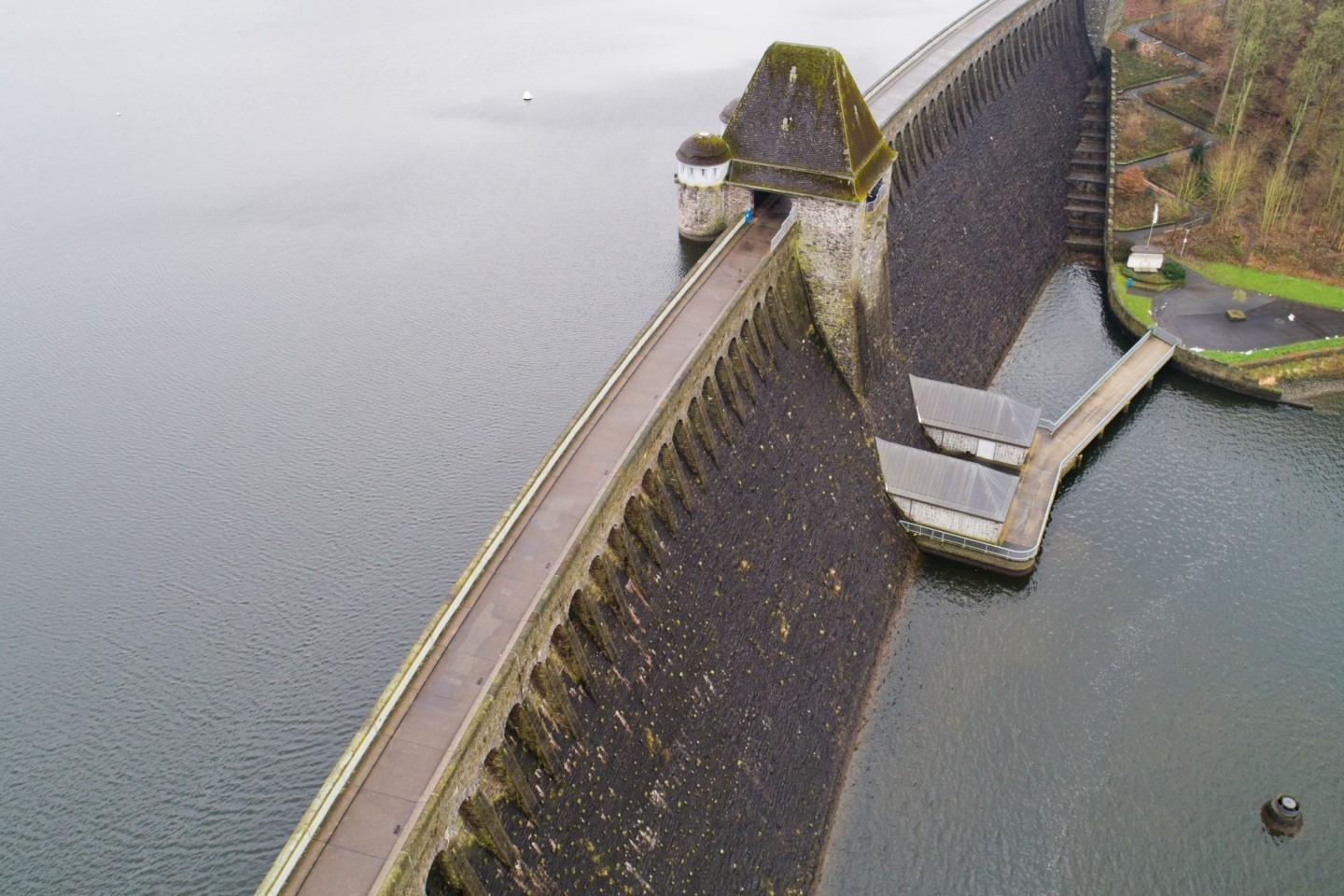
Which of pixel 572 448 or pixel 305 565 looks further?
pixel 305 565

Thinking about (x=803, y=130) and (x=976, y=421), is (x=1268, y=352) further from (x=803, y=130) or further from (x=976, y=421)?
(x=803, y=130)

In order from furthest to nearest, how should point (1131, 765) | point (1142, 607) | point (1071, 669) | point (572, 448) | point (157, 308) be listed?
point (157, 308), point (1142, 607), point (1071, 669), point (1131, 765), point (572, 448)

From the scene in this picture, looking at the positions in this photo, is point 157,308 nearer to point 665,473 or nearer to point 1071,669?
point 665,473

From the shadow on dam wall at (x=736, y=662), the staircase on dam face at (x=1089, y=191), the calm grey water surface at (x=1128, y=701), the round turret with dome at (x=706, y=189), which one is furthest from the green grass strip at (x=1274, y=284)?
the round turret with dome at (x=706, y=189)

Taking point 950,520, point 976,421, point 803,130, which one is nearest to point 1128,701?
point 950,520

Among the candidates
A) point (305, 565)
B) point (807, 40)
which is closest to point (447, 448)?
point (305, 565)

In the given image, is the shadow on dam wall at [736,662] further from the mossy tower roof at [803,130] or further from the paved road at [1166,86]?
the paved road at [1166,86]

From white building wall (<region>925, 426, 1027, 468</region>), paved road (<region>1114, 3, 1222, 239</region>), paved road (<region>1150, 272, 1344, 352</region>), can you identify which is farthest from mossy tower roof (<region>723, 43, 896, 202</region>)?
paved road (<region>1114, 3, 1222, 239</region>)
